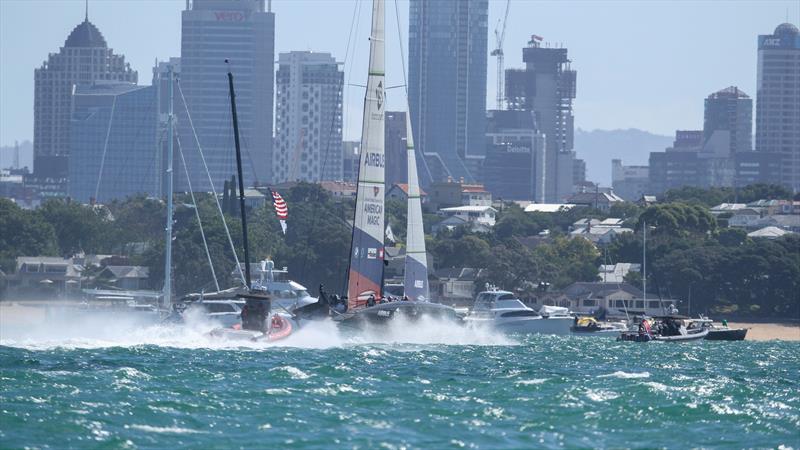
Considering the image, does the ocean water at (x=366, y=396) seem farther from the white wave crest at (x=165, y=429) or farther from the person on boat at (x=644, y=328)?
the person on boat at (x=644, y=328)

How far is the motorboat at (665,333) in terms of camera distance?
8900 cm

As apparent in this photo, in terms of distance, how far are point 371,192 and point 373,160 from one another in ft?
4.53

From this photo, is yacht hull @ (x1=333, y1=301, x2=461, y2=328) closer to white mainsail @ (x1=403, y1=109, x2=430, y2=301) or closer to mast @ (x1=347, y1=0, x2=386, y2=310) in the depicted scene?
mast @ (x1=347, y1=0, x2=386, y2=310)

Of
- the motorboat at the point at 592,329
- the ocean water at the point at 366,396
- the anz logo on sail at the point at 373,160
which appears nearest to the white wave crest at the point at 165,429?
the ocean water at the point at 366,396

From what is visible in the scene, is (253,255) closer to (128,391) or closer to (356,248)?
(356,248)

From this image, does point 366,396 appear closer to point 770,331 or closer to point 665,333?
point 665,333

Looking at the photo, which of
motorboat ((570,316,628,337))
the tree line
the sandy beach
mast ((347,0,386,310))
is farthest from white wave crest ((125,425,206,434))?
the tree line

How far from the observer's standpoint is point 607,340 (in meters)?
93.0

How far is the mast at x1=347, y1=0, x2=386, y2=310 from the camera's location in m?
73.8

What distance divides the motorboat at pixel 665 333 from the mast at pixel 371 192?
19.9 metres

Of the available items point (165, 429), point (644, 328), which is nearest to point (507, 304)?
point (644, 328)

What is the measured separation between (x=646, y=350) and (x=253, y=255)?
186 ft

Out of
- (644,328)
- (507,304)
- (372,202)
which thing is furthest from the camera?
(507,304)

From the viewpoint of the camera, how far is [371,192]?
74.2m
